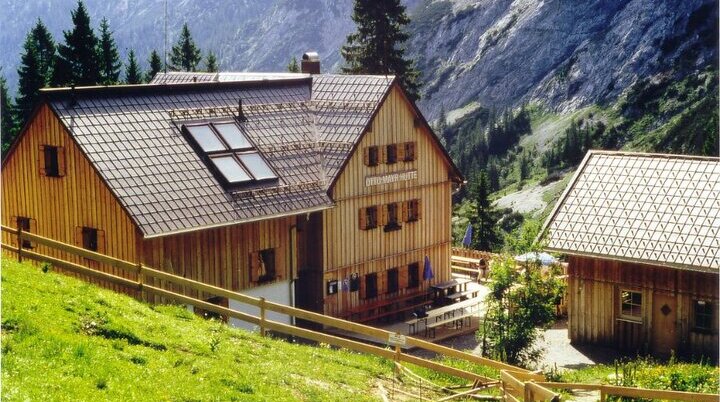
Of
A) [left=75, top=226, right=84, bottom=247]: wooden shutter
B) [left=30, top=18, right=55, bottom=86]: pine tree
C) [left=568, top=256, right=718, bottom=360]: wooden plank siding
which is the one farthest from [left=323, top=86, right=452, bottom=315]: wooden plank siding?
[left=30, top=18, right=55, bottom=86]: pine tree

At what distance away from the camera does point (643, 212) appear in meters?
34.0

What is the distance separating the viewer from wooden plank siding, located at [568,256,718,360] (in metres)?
32.0

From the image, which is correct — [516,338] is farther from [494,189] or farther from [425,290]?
[494,189]

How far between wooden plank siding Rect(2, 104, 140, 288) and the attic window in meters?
4.18

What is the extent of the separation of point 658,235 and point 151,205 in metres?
17.3

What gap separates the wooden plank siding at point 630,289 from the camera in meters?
32.0

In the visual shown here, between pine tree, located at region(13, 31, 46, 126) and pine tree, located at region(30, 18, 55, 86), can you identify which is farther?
pine tree, located at region(30, 18, 55, 86)

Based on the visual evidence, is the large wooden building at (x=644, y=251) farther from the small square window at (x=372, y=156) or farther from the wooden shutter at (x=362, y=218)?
the small square window at (x=372, y=156)

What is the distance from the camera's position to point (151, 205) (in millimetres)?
30422

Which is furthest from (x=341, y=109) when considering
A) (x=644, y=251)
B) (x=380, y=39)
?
(x=380, y=39)

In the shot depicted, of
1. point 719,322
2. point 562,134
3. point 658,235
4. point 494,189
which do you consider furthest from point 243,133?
point 562,134

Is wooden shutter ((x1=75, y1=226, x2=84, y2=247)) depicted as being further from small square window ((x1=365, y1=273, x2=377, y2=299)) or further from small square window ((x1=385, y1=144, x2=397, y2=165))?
small square window ((x1=385, y1=144, x2=397, y2=165))

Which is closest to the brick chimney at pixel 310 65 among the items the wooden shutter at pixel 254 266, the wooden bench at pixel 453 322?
the wooden shutter at pixel 254 266

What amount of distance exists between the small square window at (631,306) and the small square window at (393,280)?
1004 cm
